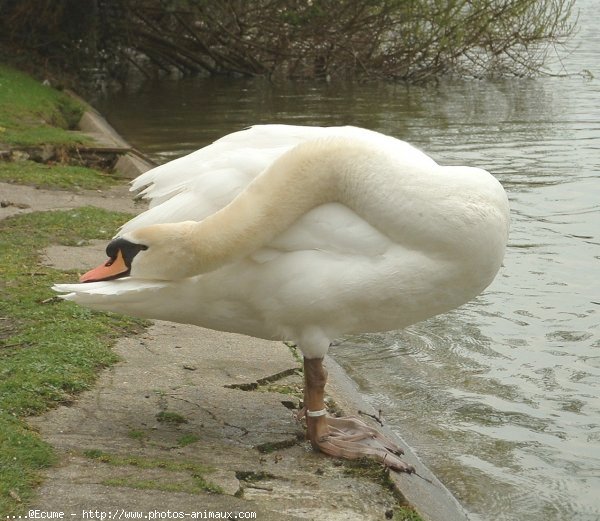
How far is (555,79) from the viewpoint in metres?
19.2

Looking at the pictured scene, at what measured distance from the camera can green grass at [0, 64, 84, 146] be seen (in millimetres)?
11602

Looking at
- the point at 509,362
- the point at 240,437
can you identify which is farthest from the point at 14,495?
the point at 509,362

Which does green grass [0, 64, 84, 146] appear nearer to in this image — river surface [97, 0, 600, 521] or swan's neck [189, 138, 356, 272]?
river surface [97, 0, 600, 521]

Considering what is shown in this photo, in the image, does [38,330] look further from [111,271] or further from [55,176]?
[55,176]

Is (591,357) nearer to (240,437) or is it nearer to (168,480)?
(240,437)

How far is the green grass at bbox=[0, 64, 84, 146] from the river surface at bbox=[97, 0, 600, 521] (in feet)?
3.06

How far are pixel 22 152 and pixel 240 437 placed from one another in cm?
715

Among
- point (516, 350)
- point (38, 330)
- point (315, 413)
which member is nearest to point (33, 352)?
point (38, 330)

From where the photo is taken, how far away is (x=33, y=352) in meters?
5.02

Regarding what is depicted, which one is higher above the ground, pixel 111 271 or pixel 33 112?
pixel 111 271

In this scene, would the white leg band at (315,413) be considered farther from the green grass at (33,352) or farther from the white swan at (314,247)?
the green grass at (33,352)

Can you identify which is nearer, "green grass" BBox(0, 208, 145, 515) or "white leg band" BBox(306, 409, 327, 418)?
"green grass" BBox(0, 208, 145, 515)

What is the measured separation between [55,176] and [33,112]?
3.60m

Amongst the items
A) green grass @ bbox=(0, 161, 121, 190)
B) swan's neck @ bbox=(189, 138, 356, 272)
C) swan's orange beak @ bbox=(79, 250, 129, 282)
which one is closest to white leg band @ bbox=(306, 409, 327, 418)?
swan's neck @ bbox=(189, 138, 356, 272)
